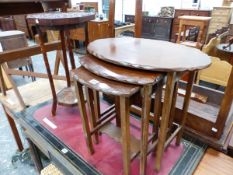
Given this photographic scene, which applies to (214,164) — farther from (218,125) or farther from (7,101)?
(7,101)

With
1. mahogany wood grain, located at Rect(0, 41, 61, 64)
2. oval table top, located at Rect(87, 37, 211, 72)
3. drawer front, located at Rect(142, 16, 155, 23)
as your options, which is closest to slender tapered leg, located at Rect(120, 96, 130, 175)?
oval table top, located at Rect(87, 37, 211, 72)

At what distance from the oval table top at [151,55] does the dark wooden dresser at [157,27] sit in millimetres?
4088

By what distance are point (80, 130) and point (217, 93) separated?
1176mm

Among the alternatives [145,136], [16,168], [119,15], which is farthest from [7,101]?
[119,15]

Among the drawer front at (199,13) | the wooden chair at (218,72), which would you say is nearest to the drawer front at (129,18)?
the drawer front at (199,13)

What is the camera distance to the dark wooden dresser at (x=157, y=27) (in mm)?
4790

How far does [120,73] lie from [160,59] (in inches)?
7.2

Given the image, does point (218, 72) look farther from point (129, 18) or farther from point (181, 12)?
point (129, 18)

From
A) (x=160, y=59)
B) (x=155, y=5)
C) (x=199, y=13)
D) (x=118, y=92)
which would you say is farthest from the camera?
(x=155, y=5)

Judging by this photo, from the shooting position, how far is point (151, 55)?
85 centimetres

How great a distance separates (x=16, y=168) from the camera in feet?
5.62

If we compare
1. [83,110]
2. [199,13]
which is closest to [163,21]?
[199,13]

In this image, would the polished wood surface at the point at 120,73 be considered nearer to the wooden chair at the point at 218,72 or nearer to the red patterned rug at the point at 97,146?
the red patterned rug at the point at 97,146

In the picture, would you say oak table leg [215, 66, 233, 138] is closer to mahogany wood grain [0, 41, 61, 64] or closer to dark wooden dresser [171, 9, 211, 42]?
mahogany wood grain [0, 41, 61, 64]
